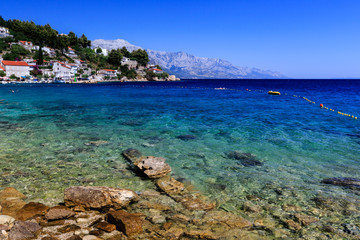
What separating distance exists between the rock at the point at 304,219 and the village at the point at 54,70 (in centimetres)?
13374

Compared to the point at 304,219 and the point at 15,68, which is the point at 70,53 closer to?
the point at 15,68

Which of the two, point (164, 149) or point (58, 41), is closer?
point (164, 149)

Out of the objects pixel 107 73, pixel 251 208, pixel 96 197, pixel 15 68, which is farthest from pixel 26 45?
pixel 251 208

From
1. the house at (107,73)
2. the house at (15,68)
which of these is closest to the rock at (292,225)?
the house at (15,68)

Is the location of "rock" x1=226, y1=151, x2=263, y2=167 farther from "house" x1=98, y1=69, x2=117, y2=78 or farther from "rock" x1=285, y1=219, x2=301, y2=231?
"house" x1=98, y1=69, x2=117, y2=78

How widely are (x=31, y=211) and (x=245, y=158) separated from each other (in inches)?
409

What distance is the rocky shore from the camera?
6.10 meters

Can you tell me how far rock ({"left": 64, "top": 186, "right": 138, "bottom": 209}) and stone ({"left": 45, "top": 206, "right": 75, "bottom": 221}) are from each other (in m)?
0.52

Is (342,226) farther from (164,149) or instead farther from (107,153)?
(107,153)

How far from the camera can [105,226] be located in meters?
6.32

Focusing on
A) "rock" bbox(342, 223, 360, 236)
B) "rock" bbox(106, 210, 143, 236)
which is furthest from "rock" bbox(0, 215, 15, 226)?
"rock" bbox(342, 223, 360, 236)

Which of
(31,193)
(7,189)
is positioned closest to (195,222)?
(31,193)

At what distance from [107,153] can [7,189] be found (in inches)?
213

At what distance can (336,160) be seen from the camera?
12828mm
